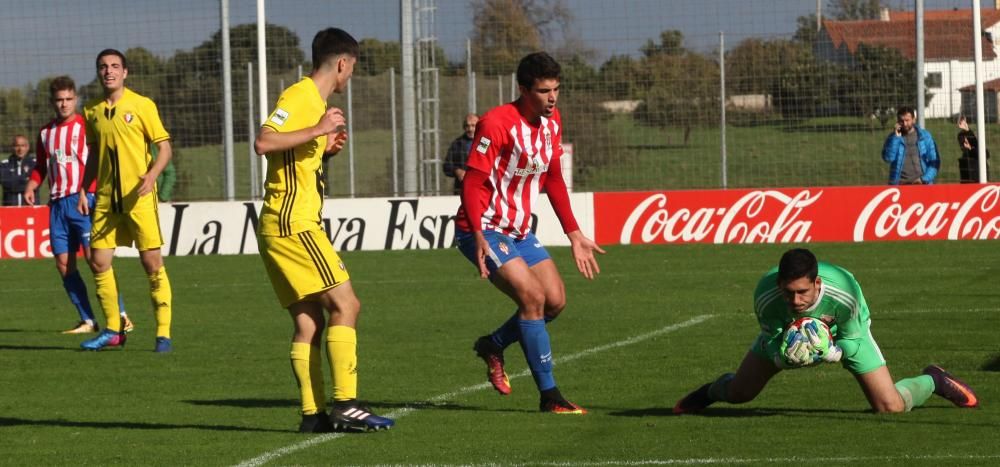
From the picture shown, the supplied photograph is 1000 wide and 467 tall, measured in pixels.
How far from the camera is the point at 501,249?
29.5 ft

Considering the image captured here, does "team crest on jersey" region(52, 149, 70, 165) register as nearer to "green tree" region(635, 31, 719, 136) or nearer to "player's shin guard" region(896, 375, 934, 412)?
"player's shin guard" region(896, 375, 934, 412)

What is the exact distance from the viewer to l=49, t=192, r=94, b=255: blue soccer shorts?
13.7 m

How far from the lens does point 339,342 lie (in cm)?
822

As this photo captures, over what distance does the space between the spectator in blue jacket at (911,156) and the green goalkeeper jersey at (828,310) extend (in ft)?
51.2

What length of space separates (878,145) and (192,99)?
11.1m

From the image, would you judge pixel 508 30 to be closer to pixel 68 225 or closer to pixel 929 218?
pixel 929 218

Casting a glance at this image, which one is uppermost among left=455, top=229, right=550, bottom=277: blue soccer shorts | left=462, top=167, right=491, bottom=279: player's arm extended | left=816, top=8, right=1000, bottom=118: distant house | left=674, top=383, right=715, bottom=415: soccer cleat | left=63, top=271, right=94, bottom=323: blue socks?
left=816, top=8, right=1000, bottom=118: distant house

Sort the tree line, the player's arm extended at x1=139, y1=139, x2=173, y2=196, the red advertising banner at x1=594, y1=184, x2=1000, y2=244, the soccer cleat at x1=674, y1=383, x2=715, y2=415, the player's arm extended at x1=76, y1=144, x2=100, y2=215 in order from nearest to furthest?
the soccer cleat at x1=674, y1=383, x2=715, y2=415 → the player's arm extended at x1=139, y1=139, x2=173, y2=196 → the player's arm extended at x1=76, y1=144, x2=100, y2=215 → the red advertising banner at x1=594, y1=184, x2=1000, y2=244 → the tree line

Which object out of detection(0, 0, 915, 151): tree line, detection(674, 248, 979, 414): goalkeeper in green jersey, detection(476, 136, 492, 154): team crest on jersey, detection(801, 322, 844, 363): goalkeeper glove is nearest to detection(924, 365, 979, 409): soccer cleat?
detection(674, 248, 979, 414): goalkeeper in green jersey

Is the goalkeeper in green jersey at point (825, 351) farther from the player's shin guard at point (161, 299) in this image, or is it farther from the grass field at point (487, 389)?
the player's shin guard at point (161, 299)

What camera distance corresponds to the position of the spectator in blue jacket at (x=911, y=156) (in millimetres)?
23562

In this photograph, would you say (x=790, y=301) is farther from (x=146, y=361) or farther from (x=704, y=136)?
(x=704, y=136)

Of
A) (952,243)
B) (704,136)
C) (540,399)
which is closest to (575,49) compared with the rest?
(704,136)

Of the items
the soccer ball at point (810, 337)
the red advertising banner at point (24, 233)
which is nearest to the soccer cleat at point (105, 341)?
the soccer ball at point (810, 337)
